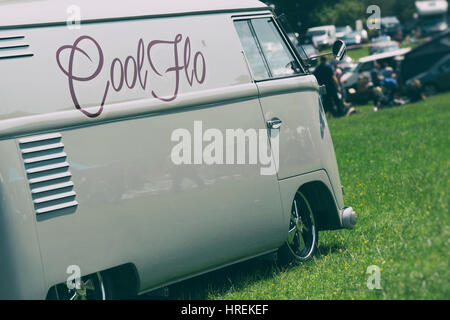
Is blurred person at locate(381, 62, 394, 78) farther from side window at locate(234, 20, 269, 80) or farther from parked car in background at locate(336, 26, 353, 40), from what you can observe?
side window at locate(234, 20, 269, 80)

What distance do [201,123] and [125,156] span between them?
80cm

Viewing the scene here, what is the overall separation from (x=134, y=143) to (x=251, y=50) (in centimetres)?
170

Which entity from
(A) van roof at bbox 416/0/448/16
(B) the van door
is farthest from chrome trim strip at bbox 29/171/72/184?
(A) van roof at bbox 416/0/448/16

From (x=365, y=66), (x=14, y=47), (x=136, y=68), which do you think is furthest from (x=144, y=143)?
(x=365, y=66)

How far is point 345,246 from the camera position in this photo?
314 inches

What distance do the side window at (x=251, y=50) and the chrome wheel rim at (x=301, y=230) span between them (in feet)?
4.02

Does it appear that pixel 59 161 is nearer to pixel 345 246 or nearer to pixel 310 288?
pixel 310 288

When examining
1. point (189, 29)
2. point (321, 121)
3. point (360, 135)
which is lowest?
point (360, 135)

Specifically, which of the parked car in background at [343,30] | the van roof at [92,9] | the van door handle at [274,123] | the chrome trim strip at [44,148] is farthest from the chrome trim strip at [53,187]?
the parked car in background at [343,30]

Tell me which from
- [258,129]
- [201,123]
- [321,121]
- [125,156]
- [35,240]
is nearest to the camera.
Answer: [35,240]

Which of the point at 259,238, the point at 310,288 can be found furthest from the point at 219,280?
the point at 310,288

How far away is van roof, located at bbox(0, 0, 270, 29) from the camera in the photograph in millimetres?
5422

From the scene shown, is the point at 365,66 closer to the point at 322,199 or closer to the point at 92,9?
the point at 322,199

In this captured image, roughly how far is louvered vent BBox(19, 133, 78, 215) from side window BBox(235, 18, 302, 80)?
7.01 feet
